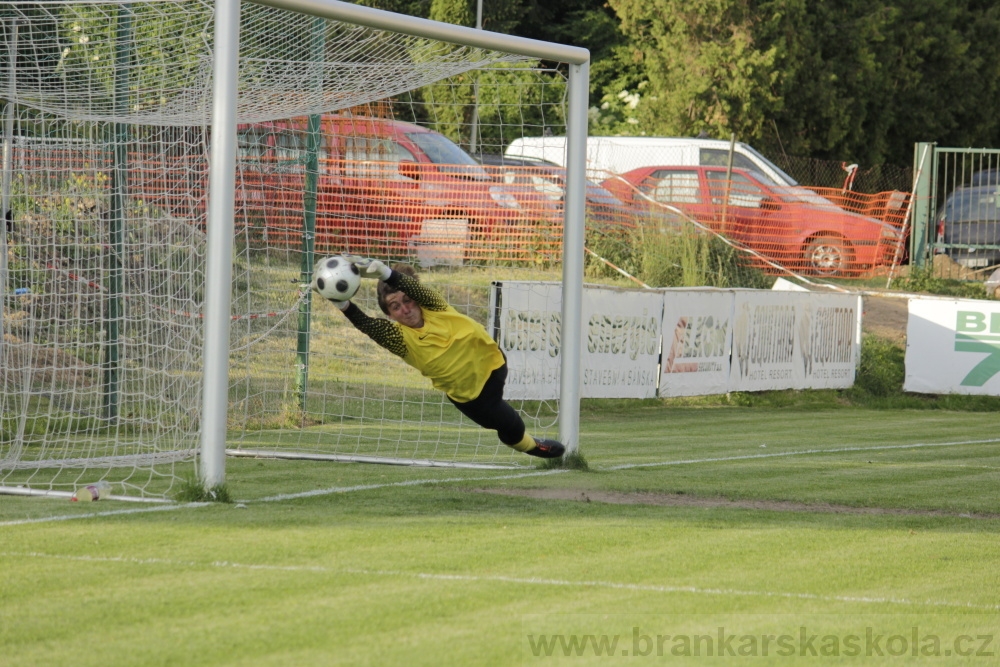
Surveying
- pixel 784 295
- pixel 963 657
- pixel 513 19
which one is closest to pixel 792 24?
pixel 513 19

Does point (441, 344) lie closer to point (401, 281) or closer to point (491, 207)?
point (401, 281)

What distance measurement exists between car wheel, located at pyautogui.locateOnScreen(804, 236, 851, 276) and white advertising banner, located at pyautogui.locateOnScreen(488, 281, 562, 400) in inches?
343

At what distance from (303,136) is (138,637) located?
32.3ft

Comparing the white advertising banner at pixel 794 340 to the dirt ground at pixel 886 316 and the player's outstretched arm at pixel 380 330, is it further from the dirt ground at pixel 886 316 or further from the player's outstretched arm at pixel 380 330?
the player's outstretched arm at pixel 380 330

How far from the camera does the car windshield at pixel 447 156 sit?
1620 cm

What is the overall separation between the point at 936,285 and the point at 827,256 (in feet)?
6.35

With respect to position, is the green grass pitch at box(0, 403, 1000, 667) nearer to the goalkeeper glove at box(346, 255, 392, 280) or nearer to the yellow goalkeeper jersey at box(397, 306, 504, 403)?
the yellow goalkeeper jersey at box(397, 306, 504, 403)

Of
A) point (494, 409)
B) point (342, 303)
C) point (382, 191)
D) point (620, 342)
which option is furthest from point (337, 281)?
point (620, 342)

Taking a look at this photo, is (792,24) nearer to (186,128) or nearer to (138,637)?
(186,128)

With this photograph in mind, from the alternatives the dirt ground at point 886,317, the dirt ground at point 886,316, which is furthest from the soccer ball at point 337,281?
the dirt ground at point 886,317

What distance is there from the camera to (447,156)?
16578 millimetres

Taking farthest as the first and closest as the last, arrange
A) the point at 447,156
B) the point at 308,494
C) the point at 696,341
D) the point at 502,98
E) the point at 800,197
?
the point at 800,197
the point at 696,341
the point at 447,156
the point at 502,98
the point at 308,494

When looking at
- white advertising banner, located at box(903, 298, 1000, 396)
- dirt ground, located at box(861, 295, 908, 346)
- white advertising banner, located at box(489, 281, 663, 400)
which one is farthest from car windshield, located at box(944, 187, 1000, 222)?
white advertising banner, located at box(489, 281, 663, 400)

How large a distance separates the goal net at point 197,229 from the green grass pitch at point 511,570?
A: 1344 millimetres
